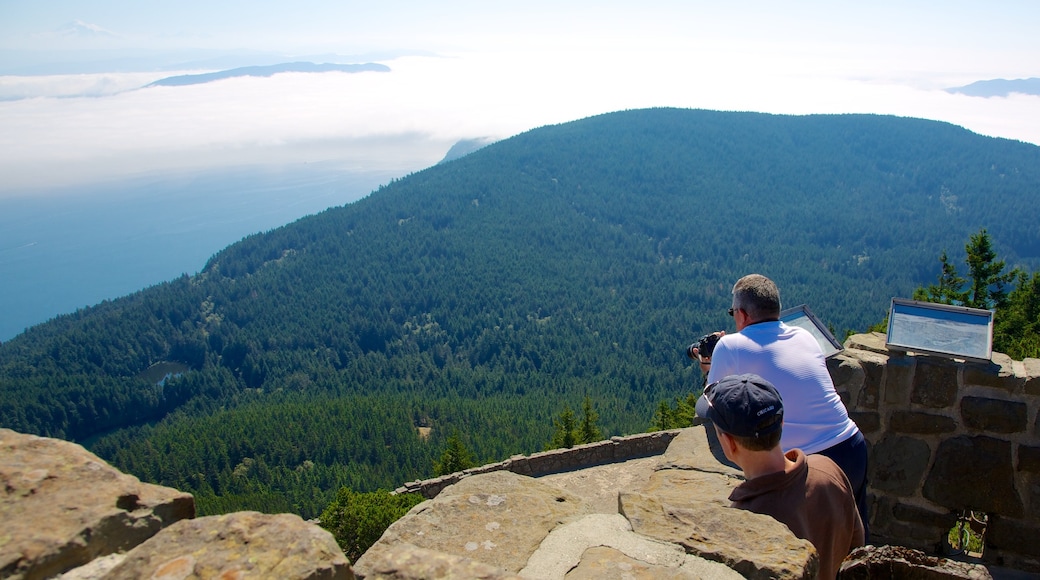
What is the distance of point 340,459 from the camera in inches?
2852

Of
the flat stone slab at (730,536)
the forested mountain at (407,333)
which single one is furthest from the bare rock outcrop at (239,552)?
the forested mountain at (407,333)

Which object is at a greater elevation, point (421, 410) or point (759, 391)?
point (759, 391)

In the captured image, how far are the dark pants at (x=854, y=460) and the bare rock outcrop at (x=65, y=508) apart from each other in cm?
305

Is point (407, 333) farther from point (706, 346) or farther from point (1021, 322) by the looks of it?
point (706, 346)

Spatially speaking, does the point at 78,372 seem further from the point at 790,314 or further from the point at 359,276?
the point at 790,314

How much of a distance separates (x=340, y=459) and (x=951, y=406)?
73.4 metres

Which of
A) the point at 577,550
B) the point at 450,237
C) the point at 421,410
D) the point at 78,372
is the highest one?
the point at 577,550

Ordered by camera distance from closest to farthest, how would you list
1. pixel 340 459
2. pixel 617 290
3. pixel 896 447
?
pixel 896 447 < pixel 340 459 < pixel 617 290

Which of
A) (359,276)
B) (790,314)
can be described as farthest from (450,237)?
(790,314)

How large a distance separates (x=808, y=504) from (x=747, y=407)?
0.53 meters

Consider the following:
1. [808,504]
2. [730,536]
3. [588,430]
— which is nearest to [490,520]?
[730,536]

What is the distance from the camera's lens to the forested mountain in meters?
75.1

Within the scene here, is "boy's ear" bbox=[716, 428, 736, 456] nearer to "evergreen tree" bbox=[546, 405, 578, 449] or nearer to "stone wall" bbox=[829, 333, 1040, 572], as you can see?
"stone wall" bbox=[829, 333, 1040, 572]

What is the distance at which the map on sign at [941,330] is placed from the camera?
4.68 m
